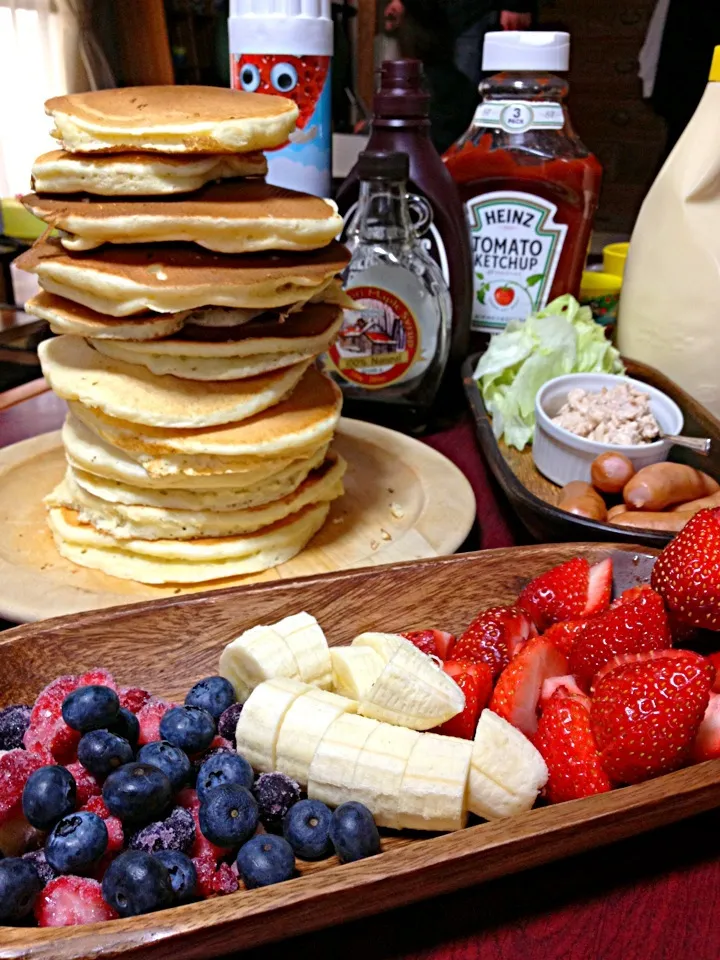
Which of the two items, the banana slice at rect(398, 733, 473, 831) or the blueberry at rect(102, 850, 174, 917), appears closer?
the blueberry at rect(102, 850, 174, 917)

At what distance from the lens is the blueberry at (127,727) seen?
2.35ft

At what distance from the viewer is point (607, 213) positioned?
103 inches

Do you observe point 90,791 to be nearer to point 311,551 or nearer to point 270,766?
point 270,766

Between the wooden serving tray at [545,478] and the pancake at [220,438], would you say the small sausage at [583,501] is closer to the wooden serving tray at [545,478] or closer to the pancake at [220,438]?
the wooden serving tray at [545,478]

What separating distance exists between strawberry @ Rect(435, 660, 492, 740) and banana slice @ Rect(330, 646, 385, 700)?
7cm

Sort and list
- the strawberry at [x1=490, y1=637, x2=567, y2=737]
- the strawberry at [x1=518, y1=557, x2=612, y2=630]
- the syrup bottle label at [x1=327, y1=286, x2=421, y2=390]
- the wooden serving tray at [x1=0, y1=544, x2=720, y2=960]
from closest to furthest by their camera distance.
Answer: the wooden serving tray at [x1=0, y1=544, x2=720, y2=960], the strawberry at [x1=490, y1=637, x2=567, y2=737], the strawberry at [x1=518, y1=557, x2=612, y2=630], the syrup bottle label at [x1=327, y1=286, x2=421, y2=390]

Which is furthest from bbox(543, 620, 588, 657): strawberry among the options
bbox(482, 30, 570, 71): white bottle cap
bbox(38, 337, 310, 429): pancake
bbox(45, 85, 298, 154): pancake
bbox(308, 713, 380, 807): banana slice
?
bbox(482, 30, 570, 71): white bottle cap

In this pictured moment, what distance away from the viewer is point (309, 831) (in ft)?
2.19

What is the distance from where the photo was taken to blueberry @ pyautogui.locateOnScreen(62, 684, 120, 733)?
0.69 meters

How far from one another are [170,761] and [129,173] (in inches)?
26.2

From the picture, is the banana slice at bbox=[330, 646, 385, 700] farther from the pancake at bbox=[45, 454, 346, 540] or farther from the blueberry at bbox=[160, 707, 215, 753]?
the pancake at bbox=[45, 454, 346, 540]

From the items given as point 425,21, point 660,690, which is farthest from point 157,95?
point 425,21

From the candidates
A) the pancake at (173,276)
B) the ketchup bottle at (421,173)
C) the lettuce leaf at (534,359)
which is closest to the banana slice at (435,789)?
the pancake at (173,276)

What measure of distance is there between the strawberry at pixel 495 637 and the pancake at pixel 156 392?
40 centimetres
